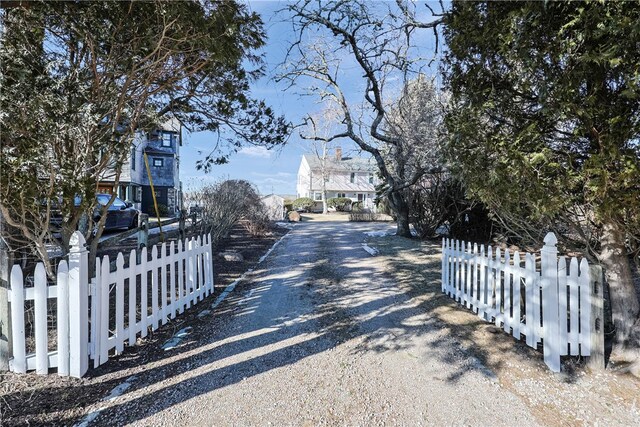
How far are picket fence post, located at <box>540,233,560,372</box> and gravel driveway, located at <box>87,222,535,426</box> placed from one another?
63 centimetres

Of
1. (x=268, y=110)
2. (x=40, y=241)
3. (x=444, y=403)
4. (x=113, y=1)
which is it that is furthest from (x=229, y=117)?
(x=444, y=403)

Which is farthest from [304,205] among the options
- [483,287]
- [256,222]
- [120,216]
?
[483,287]

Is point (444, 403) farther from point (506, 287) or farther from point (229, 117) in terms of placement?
point (229, 117)

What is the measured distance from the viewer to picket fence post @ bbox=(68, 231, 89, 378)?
2.87 metres

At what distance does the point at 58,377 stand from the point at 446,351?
3659 millimetres

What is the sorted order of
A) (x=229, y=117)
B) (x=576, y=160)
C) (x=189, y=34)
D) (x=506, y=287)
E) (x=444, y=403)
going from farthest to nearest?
(x=229, y=117) → (x=506, y=287) → (x=189, y=34) → (x=576, y=160) → (x=444, y=403)

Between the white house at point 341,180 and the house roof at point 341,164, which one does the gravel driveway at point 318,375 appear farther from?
the house roof at point 341,164

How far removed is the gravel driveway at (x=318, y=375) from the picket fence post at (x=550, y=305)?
63 centimetres

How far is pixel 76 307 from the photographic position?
2865 mm

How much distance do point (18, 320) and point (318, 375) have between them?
2620mm

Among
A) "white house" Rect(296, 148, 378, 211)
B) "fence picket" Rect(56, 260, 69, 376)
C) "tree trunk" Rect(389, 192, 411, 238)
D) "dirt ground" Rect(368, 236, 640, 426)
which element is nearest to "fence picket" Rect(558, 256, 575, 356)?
"dirt ground" Rect(368, 236, 640, 426)

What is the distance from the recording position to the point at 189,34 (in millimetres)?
3445

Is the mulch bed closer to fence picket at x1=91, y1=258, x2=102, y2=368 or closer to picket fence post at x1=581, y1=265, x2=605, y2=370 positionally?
fence picket at x1=91, y1=258, x2=102, y2=368

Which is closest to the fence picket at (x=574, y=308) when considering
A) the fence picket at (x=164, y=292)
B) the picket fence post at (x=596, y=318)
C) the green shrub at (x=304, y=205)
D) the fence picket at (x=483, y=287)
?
the picket fence post at (x=596, y=318)
